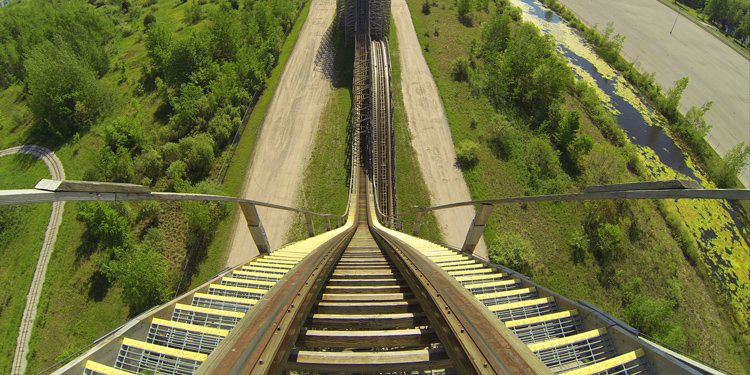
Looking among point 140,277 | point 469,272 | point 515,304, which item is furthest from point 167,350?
point 140,277

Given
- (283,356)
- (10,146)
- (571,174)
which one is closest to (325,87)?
(571,174)

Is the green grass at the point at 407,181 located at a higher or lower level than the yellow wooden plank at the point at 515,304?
lower

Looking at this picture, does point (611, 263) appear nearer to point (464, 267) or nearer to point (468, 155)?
point (468, 155)

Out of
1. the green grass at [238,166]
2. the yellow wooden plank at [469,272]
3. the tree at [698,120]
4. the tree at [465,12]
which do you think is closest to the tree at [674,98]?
the tree at [698,120]

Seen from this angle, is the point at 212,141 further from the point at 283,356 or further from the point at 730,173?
the point at 730,173

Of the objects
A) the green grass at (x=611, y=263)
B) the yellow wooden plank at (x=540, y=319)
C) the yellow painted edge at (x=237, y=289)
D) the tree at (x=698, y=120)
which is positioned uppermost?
the yellow wooden plank at (x=540, y=319)

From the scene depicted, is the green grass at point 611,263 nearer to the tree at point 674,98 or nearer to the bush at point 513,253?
the bush at point 513,253

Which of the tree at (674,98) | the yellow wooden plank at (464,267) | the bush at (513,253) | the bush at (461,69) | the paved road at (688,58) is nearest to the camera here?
the yellow wooden plank at (464,267)

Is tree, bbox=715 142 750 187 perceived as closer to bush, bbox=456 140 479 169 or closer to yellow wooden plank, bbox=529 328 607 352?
bush, bbox=456 140 479 169
